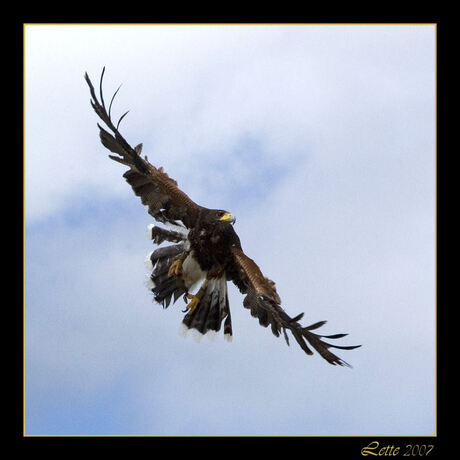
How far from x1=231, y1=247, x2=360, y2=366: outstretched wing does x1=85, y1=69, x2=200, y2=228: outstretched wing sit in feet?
3.35

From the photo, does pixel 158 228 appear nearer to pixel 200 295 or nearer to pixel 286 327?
pixel 200 295

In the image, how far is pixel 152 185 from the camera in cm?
1219

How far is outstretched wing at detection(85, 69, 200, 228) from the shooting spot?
12.1 meters

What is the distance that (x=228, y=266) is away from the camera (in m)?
12.2

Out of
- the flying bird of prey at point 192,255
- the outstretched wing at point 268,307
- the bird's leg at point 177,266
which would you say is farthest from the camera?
the bird's leg at point 177,266

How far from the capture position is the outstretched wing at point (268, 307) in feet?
34.0

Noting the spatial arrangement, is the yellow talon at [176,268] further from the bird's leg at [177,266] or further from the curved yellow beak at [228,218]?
the curved yellow beak at [228,218]

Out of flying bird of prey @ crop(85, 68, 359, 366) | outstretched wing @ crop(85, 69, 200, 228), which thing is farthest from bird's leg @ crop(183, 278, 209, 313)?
outstretched wing @ crop(85, 69, 200, 228)

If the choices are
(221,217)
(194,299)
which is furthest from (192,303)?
(221,217)

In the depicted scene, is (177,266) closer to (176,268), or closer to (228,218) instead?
(176,268)

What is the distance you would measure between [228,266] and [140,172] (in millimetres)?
1979

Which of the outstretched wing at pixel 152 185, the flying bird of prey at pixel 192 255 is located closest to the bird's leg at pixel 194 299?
the flying bird of prey at pixel 192 255

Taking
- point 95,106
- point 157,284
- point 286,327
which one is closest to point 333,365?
point 286,327
